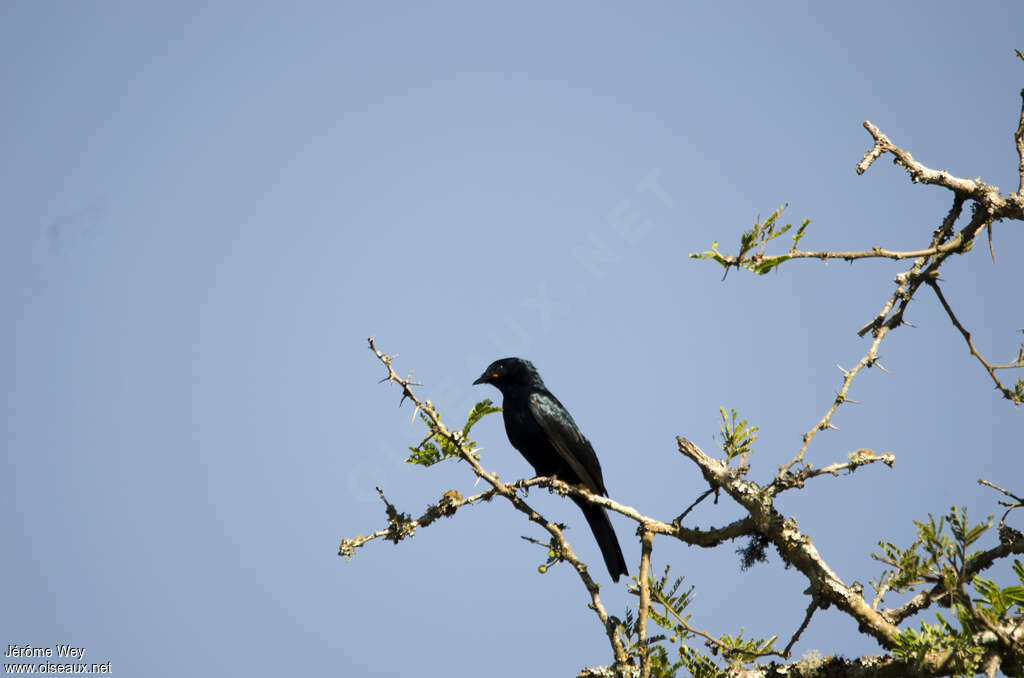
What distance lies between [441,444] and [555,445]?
3536 millimetres

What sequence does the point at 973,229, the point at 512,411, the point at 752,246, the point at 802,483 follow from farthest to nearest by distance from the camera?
the point at 512,411
the point at 973,229
the point at 752,246
the point at 802,483

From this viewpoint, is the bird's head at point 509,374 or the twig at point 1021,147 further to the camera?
the bird's head at point 509,374

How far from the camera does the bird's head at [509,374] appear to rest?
9.60m

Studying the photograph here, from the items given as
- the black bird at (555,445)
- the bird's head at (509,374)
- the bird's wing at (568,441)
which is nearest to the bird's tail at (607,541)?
the black bird at (555,445)

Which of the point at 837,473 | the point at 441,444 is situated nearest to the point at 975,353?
the point at 837,473

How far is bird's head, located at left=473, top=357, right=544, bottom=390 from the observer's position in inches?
378

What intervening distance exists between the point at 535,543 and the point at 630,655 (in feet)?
2.79

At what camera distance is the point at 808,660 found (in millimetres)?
4574

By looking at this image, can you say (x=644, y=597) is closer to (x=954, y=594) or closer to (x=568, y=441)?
(x=954, y=594)

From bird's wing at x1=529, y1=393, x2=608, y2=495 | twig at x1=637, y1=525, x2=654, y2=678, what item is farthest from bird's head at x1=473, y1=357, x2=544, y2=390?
twig at x1=637, y1=525, x2=654, y2=678

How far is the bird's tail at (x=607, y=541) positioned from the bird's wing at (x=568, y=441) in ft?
0.99

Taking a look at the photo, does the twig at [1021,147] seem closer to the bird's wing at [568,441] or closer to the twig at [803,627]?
the twig at [803,627]

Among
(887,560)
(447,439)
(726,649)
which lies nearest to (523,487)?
(447,439)

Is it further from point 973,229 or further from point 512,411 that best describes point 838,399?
point 512,411
